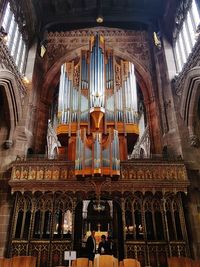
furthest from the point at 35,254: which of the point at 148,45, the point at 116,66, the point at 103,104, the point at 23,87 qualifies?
the point at 148,45

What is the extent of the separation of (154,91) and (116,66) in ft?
9.17

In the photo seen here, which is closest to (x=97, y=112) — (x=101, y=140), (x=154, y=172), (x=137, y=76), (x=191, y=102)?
(x=101, y=140)

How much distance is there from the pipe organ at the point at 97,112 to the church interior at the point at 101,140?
6 cm

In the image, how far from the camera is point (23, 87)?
13328 millimetres

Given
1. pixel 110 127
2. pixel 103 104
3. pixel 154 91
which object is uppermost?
pixel 154 91

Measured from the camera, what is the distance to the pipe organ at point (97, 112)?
10.1 metres

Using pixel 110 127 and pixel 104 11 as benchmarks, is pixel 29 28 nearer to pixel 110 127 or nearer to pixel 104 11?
pixel 104 11

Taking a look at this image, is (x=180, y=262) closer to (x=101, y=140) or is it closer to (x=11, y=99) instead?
(x=101, y=140)

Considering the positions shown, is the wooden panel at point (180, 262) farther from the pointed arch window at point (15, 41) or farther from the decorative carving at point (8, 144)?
the pointed arch window at point (15, 41)

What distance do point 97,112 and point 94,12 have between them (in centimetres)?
944

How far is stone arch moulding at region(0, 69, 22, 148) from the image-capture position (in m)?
11.2

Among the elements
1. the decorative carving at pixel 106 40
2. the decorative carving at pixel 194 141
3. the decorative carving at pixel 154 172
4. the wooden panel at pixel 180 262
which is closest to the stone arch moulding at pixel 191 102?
the decorative carving at pixel 194 141

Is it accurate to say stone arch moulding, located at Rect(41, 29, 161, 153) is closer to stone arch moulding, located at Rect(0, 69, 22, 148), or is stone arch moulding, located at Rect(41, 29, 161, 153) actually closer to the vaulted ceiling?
the vaulted ceiling

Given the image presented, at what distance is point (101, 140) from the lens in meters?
10.5
